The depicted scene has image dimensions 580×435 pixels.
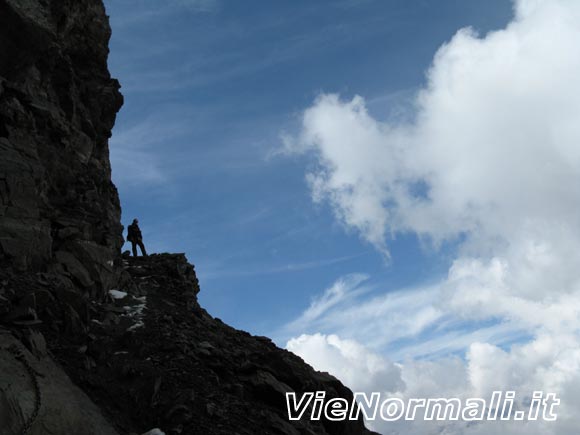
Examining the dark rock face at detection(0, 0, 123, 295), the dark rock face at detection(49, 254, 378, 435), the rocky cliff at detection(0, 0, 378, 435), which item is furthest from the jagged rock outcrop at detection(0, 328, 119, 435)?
the dark rock face at detection(0, 0, 123, 295)

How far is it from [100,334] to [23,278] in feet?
11.4

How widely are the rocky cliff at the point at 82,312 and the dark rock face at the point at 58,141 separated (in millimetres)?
81

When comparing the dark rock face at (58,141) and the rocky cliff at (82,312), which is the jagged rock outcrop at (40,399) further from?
the dark rock face at (58,141)

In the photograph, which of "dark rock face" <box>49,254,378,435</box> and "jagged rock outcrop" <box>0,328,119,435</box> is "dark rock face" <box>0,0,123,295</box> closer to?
"dark rock face" <box>49,254,378,435</box>

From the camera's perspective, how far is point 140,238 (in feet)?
122

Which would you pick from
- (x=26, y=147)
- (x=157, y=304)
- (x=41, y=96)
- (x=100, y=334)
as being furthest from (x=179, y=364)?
(x=41, y=96)

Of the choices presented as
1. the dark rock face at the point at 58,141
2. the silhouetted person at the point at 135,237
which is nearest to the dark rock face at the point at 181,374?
the dark rock face at the point at 58,141

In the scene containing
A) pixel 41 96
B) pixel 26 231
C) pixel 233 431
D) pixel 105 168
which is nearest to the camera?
pixel 233 431

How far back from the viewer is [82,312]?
18.4 meters

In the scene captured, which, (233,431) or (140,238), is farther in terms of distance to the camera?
(140,238)

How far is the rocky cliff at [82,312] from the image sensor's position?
13789mm

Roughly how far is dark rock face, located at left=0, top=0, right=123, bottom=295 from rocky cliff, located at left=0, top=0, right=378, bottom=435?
3.2 inches

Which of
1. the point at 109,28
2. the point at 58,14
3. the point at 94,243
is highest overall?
the point at 109,28

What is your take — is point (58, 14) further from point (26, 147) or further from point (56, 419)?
point (56, 419)
